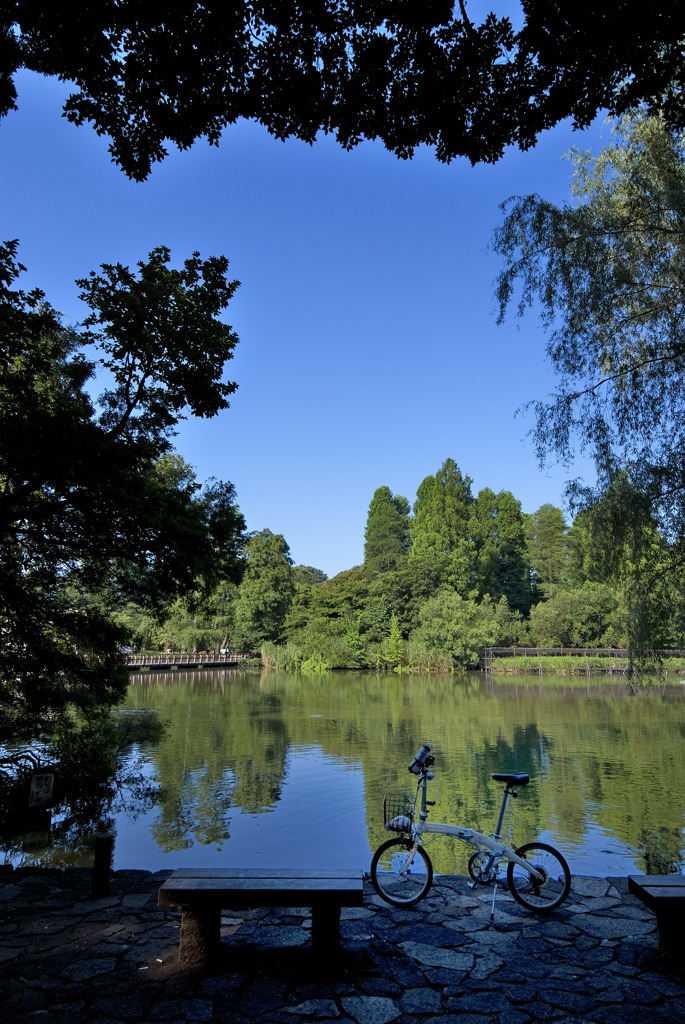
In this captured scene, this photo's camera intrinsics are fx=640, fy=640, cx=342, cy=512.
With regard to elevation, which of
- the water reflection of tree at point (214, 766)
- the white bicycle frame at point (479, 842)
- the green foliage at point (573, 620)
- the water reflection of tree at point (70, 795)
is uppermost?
the green foliage at point (573, 620)

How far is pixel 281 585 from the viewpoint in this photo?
48.7 m

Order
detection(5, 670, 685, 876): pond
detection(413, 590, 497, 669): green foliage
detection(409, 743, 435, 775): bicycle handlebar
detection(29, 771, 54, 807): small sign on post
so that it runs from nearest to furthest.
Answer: detection(409, 743, 435, 775): bicycle handlebar < detection(29, 771, 54, 807): small sign on post < detection(5, 670, 685, 876): pond < detection(413, 590, 497, 669): green foliage

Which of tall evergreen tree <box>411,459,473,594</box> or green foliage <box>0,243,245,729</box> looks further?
tall evergreen tree <box>411,459,473,594</box>

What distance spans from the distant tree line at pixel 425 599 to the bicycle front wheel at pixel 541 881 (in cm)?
3111

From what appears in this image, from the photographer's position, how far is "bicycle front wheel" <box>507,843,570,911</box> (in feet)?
13.2

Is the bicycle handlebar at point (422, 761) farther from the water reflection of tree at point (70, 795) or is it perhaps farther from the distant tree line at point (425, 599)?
the distant tree line at point (425, 599)

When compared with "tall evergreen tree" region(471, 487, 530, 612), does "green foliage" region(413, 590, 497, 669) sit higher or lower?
lower

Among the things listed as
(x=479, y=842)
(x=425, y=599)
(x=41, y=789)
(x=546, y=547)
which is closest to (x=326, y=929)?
(x=479, y=842)

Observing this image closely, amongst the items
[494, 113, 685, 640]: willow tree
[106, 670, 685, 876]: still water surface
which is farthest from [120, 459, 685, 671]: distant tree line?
[494, 113, 685, 640]: willow tree

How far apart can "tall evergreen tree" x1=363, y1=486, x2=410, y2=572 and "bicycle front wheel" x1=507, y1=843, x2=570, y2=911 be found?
4925 cm

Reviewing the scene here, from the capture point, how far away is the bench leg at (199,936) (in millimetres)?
3254

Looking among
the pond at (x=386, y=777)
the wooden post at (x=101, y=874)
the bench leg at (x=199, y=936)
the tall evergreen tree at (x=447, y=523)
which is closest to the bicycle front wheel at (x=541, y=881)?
the bench leg at (x=199, y=936)

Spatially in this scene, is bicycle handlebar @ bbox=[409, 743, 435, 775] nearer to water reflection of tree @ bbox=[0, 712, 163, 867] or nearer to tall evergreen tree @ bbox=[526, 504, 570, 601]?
water reflection of tree @ bbox=[0, 712, 163, 867]

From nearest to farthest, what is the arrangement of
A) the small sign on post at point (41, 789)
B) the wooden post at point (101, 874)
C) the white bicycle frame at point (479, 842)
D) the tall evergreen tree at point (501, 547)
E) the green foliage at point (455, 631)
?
the white bicycle frame at point (479, 842), the wooden post at point (101, 874), the small sign on post at point (41, 789), the green foliage at point (455, 631), the tall evergreen tree at point (501, 547)
